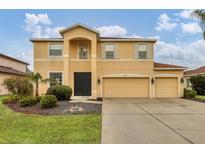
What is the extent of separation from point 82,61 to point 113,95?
4.14m

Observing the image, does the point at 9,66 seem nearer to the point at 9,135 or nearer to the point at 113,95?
the point at 113,95

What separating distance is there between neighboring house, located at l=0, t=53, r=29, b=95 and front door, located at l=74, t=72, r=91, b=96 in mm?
11900

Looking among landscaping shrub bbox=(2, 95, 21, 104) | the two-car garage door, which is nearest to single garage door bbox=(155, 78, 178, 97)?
the two-car garage door

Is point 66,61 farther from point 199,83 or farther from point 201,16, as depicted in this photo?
point 199,83

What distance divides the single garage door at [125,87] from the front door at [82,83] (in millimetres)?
1539

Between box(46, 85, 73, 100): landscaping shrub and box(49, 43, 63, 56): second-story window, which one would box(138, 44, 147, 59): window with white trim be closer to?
box(49, 43, 63, 56): second-story window

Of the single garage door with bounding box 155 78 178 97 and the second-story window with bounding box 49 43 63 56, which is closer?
Answer: the second-story window with bounding box 49 43 63 56

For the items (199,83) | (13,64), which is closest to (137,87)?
(199,83)

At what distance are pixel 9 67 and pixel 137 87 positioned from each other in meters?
23.8

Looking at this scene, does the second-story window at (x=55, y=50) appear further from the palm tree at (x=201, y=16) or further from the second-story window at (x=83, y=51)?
the palm tree at (x=201, y=16)

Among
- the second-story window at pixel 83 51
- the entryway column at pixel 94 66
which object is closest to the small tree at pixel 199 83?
the entryway column at pixel 94 66

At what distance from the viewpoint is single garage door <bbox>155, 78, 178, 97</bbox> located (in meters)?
25.7

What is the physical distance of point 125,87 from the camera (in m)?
25.4

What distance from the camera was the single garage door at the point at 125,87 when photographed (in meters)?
25.2
